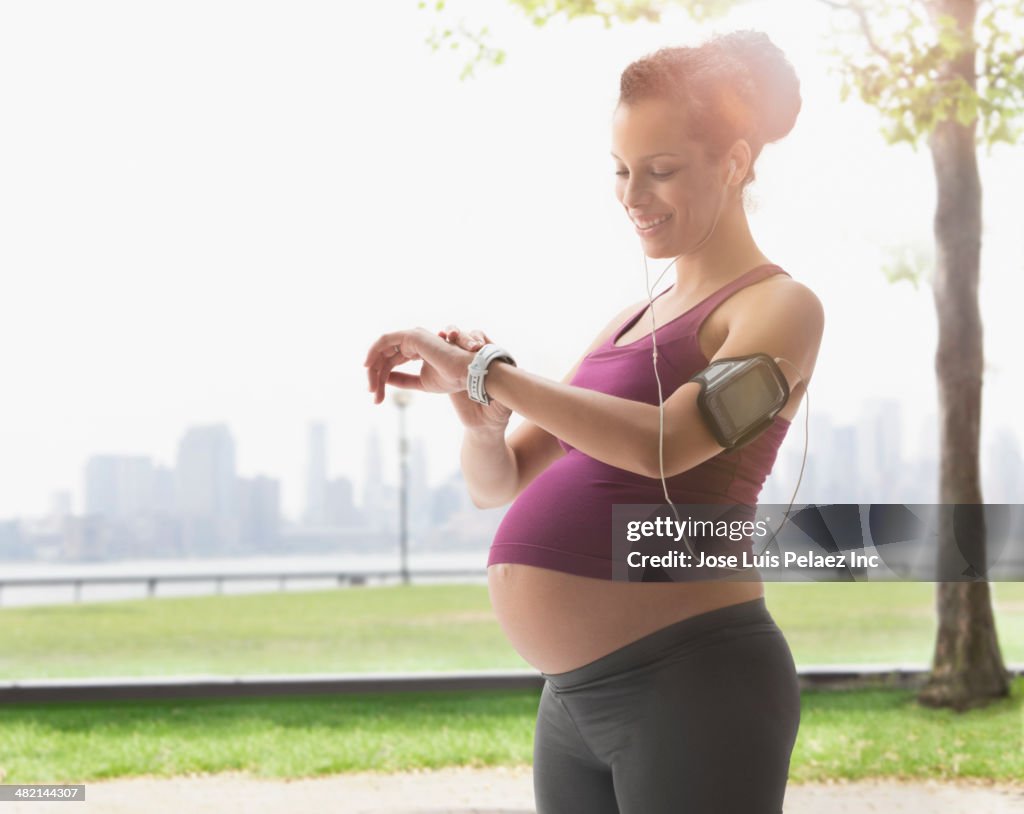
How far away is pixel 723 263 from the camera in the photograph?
96cm

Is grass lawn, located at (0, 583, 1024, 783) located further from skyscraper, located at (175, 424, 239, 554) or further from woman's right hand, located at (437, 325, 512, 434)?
skyscraper, located at (175, 424, 239, 554)

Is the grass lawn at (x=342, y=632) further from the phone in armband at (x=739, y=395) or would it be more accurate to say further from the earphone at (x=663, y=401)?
the phone in armband at (x=739, y=395)

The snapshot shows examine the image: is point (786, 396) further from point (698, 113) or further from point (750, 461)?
point (698, 113)

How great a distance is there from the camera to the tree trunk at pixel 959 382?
16.0ft

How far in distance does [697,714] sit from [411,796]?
3292 millimetres

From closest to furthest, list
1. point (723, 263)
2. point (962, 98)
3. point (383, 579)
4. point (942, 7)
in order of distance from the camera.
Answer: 1. point (723, 263)
2. point (962, 98)
3. point (942, 7)
4. point (383, 579)

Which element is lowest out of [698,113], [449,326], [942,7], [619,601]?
[619,601]

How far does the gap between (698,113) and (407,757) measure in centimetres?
386

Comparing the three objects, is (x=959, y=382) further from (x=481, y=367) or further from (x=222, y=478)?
(x=222, y=478)

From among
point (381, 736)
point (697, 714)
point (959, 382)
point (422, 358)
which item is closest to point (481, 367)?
point (422, 358)

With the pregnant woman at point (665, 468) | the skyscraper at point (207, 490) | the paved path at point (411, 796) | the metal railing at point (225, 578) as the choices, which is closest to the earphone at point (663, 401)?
the pregnant woman at point (665, 468)

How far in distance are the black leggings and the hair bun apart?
1.31 ft

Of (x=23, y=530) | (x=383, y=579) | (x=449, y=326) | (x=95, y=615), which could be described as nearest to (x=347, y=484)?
(x=23, y=530)

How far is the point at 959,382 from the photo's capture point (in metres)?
4.97
